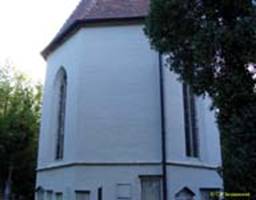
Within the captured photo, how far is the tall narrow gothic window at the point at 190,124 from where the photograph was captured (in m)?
11.5

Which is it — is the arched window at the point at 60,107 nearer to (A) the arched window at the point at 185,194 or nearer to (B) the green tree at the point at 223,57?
(A) the arched window at the point at 185,194

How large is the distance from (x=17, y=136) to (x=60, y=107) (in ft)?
33.0

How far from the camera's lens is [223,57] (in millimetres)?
7578

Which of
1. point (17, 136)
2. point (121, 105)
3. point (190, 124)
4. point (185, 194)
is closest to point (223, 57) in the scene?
point (121, 105)

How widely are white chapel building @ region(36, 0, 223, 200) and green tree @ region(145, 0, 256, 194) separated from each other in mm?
2588

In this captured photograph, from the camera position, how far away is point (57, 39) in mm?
13195

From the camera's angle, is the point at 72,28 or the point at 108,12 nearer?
the point at 108,12

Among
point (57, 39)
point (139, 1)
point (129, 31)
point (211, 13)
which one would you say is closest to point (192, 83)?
point (211, 13)

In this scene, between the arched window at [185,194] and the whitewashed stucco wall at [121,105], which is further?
the whitewashed stucco wall at [121,105]

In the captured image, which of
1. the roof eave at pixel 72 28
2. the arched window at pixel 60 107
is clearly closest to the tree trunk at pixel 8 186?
the arched window at pixel 60 107

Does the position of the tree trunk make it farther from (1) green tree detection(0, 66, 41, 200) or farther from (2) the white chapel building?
(2) the white chapel building

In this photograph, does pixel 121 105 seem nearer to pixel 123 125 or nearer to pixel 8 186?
pixel 123 125

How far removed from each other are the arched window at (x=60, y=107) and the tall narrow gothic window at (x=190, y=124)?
431 cm

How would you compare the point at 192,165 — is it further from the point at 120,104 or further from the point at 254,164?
the point at 254,164
